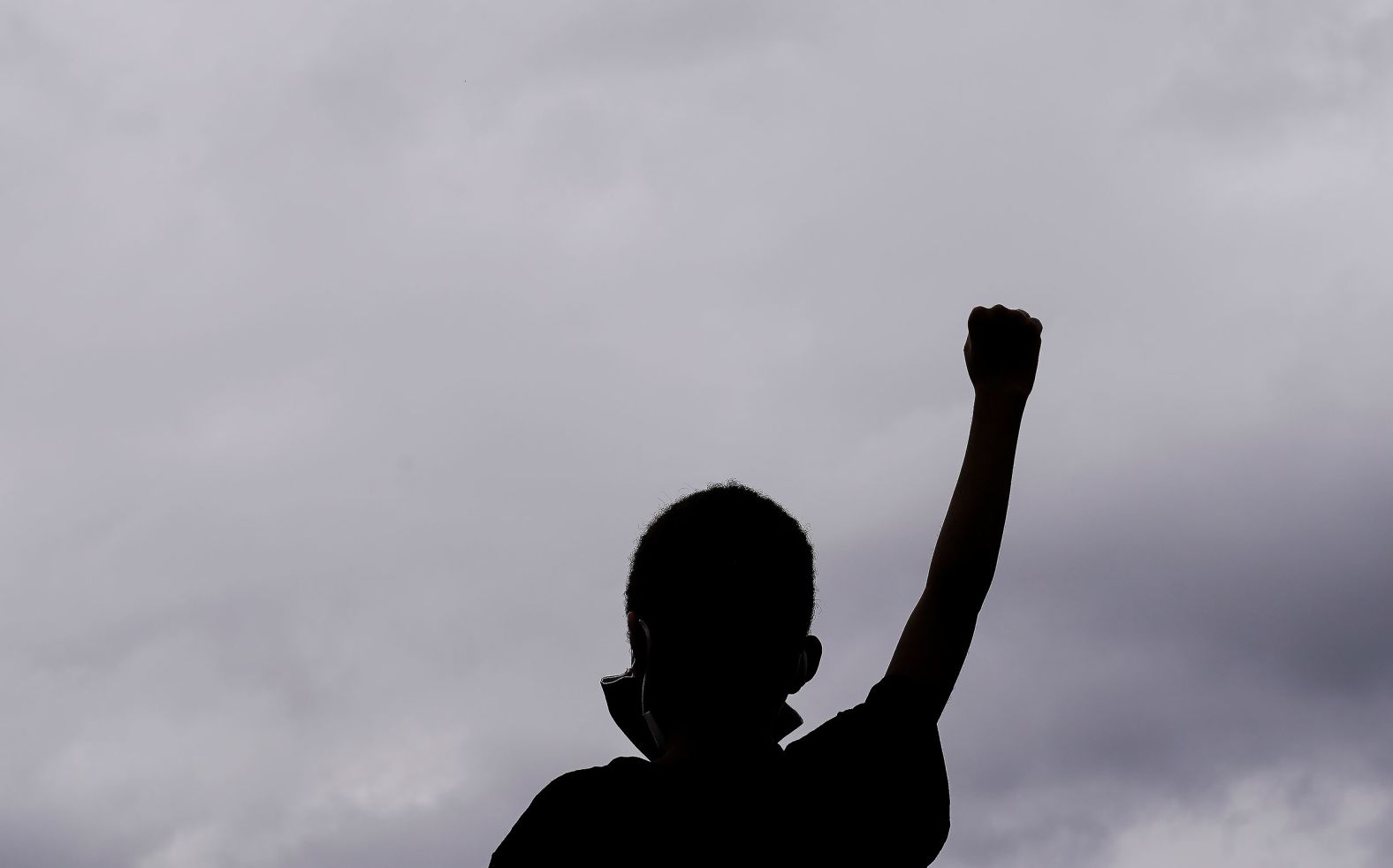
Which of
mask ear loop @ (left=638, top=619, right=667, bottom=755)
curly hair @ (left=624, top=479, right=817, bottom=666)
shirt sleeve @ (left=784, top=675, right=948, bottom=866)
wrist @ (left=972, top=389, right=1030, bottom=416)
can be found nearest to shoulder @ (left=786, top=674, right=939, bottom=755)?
shirt sleeve @ (left=784, top=675, right=948, bottom=866)

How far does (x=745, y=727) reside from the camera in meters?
4.36

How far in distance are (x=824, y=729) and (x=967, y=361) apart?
1584 millimetres

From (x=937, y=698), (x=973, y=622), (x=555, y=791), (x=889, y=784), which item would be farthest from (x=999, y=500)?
(x=555, y=791)

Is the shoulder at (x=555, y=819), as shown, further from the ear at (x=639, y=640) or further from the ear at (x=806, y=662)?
the ear at (x=806, y=662)

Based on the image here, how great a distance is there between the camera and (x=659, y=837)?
4.13m

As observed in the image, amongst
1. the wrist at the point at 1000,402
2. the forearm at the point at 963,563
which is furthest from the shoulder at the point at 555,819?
the wrist at the point at 1000,402

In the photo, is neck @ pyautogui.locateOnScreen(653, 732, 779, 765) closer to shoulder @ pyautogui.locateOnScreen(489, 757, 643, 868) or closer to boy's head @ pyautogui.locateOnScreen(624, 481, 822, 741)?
boy's head @ pyautogui.locateOnScreen(624, 481, 822, 741)

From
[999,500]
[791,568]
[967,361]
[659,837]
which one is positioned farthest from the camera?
[967,361]

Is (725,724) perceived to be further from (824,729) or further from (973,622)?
(973,622)

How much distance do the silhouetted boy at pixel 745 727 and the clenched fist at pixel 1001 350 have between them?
0.74m

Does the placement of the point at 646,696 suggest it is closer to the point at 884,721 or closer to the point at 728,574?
the point at 728,574

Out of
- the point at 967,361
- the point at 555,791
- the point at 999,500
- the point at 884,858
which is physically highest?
the point at 967,361

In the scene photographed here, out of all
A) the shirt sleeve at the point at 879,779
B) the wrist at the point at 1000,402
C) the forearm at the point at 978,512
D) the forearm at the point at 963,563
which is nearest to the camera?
the shirt sleeve at the point at 879,779

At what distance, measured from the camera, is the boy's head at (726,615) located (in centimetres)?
434
